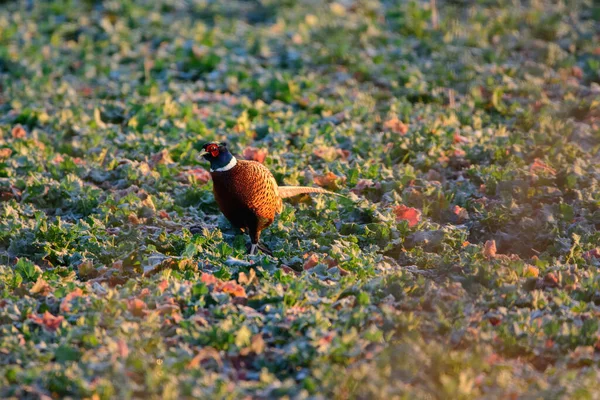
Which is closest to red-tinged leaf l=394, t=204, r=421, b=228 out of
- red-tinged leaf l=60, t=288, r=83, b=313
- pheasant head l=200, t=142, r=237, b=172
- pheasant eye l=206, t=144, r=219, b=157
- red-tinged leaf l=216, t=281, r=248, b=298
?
pheasant head l=200, t=142, r=237, b=172

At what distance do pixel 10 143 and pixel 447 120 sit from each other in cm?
406

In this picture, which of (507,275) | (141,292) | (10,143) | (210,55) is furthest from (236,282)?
(210,55)

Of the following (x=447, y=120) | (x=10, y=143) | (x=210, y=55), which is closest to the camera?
(x=10, y=143)

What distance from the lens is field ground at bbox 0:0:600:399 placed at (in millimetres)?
4375

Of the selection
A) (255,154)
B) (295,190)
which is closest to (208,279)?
(295,190)

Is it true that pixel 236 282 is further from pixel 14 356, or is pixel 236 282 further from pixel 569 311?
pixel 569 311

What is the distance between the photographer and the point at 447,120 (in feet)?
26.8

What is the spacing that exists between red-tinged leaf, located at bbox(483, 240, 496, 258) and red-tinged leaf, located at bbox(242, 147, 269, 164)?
2.30 meters

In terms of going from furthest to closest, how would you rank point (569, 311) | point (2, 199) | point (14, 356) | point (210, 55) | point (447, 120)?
point (210, 55)
point (447, 120)
point (2, 199)
point (569, 311)
point (14, 356)

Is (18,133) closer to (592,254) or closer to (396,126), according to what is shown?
(396,126)

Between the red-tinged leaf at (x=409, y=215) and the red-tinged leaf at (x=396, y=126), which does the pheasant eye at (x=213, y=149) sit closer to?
the red-tinged leaf at (x=409, y=215)

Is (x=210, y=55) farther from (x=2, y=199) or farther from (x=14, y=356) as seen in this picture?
(x=14, y=356)

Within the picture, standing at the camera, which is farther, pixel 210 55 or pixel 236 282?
pixel 210 55

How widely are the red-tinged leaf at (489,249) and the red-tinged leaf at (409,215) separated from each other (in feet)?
2.07
